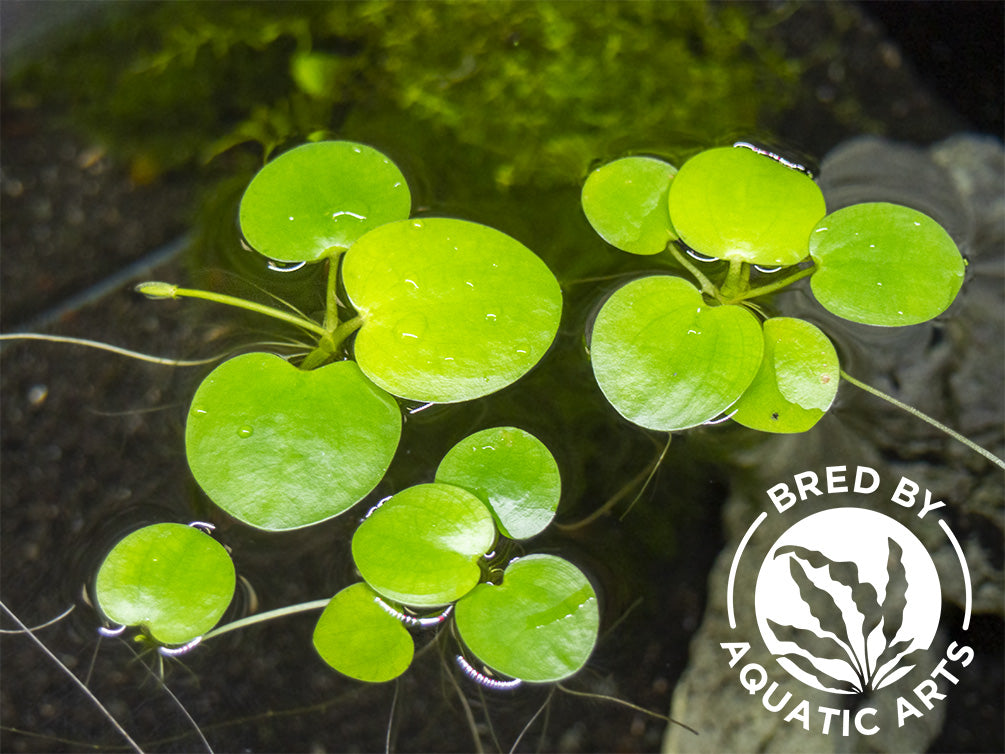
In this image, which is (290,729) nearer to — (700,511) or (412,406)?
(412,406)

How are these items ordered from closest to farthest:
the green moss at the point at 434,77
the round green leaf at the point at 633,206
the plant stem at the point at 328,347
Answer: the plant stem at the point at 328,347 < the round green leaf at the point at 633,206 < the green moss at the point at 434,77

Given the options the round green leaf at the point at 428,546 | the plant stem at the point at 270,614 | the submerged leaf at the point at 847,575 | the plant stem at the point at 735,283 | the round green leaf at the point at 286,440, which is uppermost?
the plant stem at the point at 735,283

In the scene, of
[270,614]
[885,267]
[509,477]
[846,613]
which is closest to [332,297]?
[509,477]

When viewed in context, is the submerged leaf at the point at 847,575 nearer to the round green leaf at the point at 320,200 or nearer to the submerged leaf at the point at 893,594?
the submerged leaf at the point at 893,594

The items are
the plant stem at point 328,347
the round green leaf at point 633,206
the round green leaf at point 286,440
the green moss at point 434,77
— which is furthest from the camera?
the green moss at point 434,77

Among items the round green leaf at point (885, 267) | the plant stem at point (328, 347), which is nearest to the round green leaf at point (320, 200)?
the plant stem at point (328, 347)

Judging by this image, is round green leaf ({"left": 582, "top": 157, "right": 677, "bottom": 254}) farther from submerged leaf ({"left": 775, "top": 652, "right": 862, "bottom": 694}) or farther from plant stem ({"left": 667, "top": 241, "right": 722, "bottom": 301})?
submerged leaf ({"left": 775, "top": 652, "right": 862, "bottom": 694})

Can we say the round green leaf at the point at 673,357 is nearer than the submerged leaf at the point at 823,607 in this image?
Yes

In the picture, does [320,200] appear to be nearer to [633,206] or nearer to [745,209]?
[633,206]
